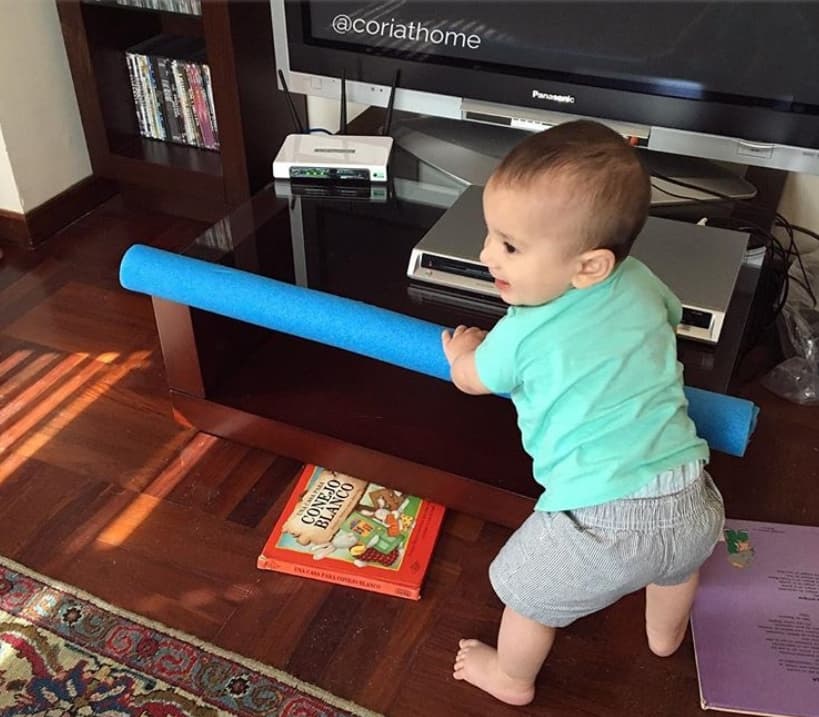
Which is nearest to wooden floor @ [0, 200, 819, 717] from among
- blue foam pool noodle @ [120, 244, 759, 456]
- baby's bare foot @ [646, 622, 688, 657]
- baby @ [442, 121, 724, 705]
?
baby's bare foot @ [646, 622, 688, 657]

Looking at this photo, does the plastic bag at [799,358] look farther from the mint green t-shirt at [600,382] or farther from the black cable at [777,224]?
the mint green t-shirt at [600,382]

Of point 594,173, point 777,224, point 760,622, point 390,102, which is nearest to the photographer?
point 594,173

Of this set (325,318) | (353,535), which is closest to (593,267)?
(325,318)

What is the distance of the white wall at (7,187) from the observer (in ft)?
5.85

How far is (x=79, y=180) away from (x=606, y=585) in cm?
152

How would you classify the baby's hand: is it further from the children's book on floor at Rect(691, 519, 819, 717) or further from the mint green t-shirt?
the children's book on floor at Rect(691, 519, 819, 717)

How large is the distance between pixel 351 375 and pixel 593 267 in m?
0.66

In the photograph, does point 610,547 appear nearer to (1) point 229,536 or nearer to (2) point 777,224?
(1) point 229,536

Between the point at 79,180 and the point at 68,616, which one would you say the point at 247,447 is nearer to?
the point at 68,616

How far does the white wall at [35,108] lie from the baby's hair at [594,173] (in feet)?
4.26

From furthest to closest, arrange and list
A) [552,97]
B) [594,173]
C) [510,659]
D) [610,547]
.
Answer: [552,97], [510,659], [610,547], [594,173]

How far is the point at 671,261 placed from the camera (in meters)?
1.24

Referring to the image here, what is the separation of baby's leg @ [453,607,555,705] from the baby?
0.03 m

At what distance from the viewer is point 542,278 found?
839 mm
